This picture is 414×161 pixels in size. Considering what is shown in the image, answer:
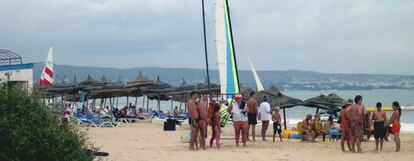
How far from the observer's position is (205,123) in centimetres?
1409

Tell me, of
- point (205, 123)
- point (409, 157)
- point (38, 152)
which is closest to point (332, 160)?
point (409, 157)

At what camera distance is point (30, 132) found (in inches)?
251

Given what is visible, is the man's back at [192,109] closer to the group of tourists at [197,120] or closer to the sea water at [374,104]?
the group of tourists at [197,120]

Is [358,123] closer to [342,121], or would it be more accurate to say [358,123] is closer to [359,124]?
[359,124]

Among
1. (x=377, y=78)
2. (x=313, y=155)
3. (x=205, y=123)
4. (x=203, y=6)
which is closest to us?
(x=313, y=155)

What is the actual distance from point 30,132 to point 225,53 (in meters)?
17.3

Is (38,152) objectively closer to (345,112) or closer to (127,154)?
(127,154)

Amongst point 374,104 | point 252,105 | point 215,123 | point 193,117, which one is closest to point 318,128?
point 252,105

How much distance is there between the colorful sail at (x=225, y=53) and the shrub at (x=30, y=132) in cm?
1650

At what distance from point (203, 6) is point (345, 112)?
Answer: 10.3 m

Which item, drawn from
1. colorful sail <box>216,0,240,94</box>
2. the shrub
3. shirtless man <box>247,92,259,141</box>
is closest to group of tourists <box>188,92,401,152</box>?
shirtless man <box>247,92,259,141</box>

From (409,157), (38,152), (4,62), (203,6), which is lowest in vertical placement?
(409,157)

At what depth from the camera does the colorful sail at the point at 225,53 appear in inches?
910

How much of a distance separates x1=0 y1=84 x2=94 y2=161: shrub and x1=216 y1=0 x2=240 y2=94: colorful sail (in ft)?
54.1
